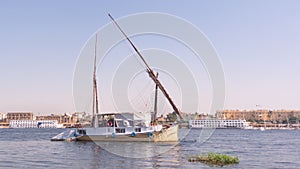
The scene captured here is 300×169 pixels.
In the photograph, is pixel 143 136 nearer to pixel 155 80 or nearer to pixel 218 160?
pixel 155 80

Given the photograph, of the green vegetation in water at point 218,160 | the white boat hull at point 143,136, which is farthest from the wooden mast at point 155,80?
the green vegetation in water at point 218,160

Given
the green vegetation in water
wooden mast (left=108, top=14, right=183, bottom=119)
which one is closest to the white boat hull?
wooden mast (left=108, top=14, right=183, bottom=119)

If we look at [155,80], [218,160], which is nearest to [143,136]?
[155,80]

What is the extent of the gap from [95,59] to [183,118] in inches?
1094

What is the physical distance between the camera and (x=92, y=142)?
85750mm

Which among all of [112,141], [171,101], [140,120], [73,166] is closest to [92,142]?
[112,141]

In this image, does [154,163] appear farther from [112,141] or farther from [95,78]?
[95,78]

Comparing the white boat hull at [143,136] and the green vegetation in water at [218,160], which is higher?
the white boat hull at [143,136]

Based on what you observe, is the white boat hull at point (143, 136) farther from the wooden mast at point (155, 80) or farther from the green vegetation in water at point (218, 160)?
the green vegetation in water at point (218, 160)

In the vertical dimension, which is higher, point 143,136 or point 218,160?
point 143,136

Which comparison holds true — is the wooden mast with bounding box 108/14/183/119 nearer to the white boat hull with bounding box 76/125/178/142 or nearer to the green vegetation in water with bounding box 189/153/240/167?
the white boat hull with bounding box 76/125/178/142

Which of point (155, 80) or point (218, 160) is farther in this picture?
point (155, 80)

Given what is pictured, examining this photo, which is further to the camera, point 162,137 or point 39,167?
point 162,137

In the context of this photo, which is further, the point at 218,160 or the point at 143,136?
the point at 143,136
